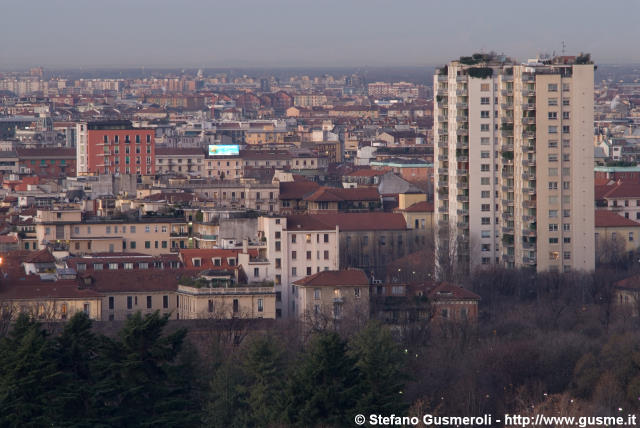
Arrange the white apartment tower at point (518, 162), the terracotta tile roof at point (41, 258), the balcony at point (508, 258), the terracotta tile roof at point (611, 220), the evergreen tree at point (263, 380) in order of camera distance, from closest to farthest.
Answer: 1. the evergreen tree at point (263, 380)
2. the terracotta tile roof at point (41, 258)
3. the white apartment tower at point (518, 162)
4. the balcony at point (508, 258)
5. the terracotta tile roof at point (611, 220)

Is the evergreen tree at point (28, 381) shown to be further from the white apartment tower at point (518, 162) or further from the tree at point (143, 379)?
the white apartment tower at point (518, 162)

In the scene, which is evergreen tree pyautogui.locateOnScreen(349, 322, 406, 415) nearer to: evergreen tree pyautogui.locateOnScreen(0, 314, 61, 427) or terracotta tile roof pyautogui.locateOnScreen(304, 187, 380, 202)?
evergreen tree pyautogui.locateOnScreen(0, 314, 61, 427)

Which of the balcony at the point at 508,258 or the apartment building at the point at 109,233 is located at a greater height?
the apartment building at the point at 109,233

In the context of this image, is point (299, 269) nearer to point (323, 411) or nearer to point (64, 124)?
point (323, 411)

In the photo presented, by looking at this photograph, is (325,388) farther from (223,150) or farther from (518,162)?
(223,150)

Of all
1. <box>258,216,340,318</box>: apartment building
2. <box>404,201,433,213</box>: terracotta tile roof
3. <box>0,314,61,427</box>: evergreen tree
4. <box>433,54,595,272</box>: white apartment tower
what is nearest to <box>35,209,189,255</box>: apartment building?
<box>258,216,340,318</box>: apartment building

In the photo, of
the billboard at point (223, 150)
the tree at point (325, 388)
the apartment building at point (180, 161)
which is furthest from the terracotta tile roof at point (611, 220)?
the billboard at point (223, 150)

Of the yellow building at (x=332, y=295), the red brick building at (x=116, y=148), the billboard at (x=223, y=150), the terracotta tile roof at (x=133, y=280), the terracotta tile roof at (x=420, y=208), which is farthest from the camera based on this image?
the billboard at (x=223, y=150)
